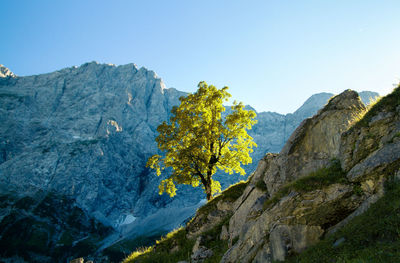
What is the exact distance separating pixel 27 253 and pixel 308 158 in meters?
216

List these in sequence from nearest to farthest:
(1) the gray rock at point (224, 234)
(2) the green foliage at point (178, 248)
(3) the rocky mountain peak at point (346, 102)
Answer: (3) the rocky mountain peak at point (346, 102) → (2) the green foliage at point (178, 248) → (1) the gray rock at point (224, 234)

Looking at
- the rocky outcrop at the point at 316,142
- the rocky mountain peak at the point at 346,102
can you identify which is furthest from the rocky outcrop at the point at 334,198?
the rocky mountain peak at the point at 346,102

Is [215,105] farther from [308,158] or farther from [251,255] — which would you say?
[251,255]

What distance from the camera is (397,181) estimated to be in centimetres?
862

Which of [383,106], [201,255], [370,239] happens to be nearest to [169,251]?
[201,255]

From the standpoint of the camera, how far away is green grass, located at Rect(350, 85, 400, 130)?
11398 mm

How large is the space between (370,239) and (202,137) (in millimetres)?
21343

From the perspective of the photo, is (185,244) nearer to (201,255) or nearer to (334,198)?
(201,255)

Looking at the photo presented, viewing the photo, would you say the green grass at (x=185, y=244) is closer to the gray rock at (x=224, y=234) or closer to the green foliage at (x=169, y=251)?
the green foliage at (x=169, y=251)

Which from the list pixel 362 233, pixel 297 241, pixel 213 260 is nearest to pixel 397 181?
pixel 362 233

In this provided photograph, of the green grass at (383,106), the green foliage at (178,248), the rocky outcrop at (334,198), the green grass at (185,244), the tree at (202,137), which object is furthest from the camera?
the tree at (202,137)

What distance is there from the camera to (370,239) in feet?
23.7

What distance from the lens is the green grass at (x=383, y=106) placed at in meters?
11.4

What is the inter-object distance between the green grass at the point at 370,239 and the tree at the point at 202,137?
19.9 metres
